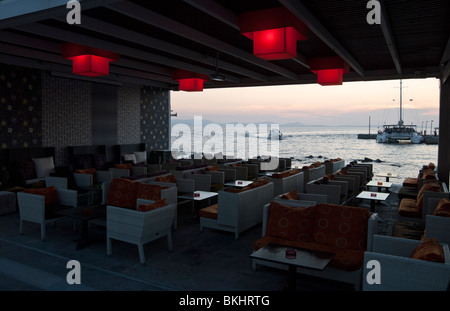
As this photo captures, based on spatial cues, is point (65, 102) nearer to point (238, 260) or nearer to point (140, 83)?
point (140, 83)

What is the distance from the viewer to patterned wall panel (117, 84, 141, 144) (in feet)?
46.3

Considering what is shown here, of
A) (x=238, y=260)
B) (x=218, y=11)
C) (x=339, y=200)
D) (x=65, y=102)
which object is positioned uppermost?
(x=218, y=11)

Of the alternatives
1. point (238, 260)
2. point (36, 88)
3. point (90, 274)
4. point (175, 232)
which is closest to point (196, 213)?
point (175, 232)

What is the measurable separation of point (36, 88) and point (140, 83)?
4.23m

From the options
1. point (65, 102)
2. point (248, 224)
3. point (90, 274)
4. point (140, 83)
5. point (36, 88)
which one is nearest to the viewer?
point (90, 274)

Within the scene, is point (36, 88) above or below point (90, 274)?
above

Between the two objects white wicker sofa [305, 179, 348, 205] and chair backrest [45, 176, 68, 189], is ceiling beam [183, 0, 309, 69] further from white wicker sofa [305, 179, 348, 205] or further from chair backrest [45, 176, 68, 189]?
chair backrest [45, 176, 68, 189]

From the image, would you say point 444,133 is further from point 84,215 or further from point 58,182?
point 58,182

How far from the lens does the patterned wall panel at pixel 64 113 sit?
11.2 metres

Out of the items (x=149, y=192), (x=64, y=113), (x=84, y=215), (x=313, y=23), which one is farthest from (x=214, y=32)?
(x=64, y=113)

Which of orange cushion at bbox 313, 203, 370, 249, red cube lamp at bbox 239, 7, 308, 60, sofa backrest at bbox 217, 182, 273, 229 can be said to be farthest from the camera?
sofa backrest at bbox 217, 182, 273, 229

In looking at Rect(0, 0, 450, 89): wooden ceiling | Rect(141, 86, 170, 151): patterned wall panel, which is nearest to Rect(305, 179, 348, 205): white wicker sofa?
Rect(0, 0, 450, 89): wooden ceiling

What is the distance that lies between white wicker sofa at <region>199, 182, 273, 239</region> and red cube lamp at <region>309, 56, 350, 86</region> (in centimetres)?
432

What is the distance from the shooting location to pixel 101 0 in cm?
430
